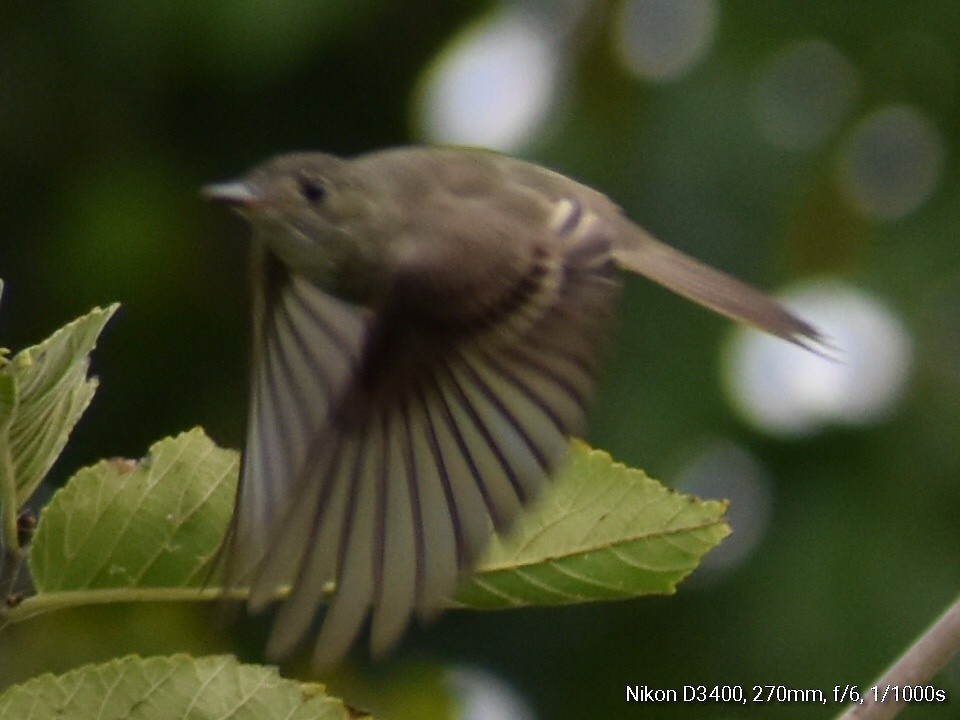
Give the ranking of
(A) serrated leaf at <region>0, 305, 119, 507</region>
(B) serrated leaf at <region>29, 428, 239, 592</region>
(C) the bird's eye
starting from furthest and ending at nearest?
(C) the bird's eye < (B) serrated leaf at <region>29, 428, 239, 592</region> < (A) serrated leaf at <region>0, 305, 119, 507</region>

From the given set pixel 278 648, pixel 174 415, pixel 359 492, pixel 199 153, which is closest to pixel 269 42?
pixel 199 153

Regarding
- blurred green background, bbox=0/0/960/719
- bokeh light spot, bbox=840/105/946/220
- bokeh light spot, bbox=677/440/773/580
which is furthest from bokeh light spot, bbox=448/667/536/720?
bokeh light spot, bbox=840/105/946/220

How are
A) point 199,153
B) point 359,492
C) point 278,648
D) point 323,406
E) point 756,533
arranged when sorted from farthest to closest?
point 199,153, point 756,533, point 323,406, point 359,492, point 278,648

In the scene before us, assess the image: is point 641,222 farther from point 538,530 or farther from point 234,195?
point 538,530

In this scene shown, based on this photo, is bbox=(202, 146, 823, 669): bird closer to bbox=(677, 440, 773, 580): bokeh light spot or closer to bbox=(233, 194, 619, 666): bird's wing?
bbox=(233, 194, 619, 666): bird's wing

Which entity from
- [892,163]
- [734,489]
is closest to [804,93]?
[892,163]

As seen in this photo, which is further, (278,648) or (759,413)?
(759,413)

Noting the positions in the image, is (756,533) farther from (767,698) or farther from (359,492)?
(359,492)
